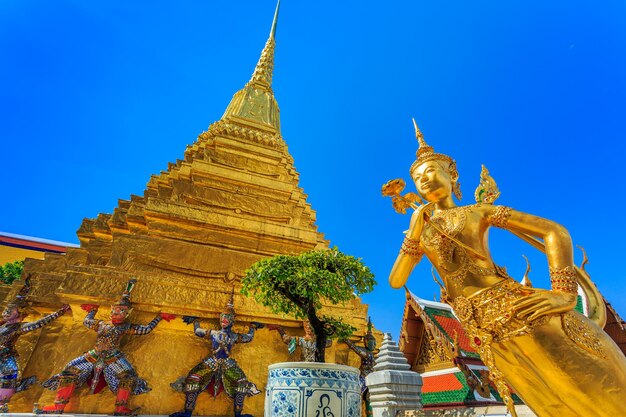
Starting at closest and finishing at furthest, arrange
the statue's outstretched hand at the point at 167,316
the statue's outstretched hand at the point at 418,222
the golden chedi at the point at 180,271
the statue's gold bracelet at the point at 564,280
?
the statue's gold bracelet at the point at 564,280
the statue's outstretched hand at the point at 418,222
the golden chedi at the point at 180,271
the statue's outstretched hand at the point at 167,316

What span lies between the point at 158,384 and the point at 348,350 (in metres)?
3.45

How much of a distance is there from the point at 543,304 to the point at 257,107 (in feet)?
47.2

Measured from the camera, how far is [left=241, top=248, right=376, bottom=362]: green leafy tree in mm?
3961

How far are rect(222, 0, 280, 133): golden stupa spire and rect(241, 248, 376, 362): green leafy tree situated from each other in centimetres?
840

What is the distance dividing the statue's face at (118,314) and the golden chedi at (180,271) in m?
0.53

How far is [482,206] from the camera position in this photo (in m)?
2.83

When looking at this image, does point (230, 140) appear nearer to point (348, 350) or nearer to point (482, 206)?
point (348, 350)

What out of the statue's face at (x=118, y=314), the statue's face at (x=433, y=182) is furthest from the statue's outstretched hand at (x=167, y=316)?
the statue's face at (x=433, y=182)

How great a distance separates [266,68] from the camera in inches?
767

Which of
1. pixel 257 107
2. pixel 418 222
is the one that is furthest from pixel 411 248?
pixel 257 107

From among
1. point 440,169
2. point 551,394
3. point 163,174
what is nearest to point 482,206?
point 440,169

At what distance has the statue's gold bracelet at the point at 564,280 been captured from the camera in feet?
7.53

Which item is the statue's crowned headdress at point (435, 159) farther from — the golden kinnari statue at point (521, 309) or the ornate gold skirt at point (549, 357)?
→ the ornate gold skirt at point (549, 357)

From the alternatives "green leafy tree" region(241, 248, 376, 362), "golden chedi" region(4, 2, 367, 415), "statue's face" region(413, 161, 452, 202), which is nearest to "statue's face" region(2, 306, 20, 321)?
"golden chedi" region(4, 2, 367, 415)
